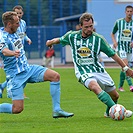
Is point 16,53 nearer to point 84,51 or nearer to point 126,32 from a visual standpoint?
point 84,51

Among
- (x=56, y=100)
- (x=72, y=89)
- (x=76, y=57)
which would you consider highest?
(x=76, y=57)

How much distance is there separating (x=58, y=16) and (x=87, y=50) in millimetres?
32547

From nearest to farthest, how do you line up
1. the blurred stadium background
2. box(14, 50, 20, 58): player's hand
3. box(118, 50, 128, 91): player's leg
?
box(14, 50, 20, 58): player's hand, box(118, 50, 128, 91): player's leg, the blurred stadium background

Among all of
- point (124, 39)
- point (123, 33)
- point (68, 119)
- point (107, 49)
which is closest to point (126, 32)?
point (123, 33)

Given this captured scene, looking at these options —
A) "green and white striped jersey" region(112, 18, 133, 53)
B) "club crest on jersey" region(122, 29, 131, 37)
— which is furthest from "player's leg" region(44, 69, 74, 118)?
"club crest on jersey" region(122, 29, 131, 37)

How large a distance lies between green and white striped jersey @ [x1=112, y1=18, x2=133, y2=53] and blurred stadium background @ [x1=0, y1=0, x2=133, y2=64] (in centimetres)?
1895

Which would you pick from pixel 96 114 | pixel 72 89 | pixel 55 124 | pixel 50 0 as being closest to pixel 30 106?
pixel 96 114

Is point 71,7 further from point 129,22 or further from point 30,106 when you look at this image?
point 30,106

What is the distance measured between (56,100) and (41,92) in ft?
20.0

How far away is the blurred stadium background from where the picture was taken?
119ft

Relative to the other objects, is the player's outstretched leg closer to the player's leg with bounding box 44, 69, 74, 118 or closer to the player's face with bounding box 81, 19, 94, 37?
the player's leg with bounding box 44, 69, 74, 118

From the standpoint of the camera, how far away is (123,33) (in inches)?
626

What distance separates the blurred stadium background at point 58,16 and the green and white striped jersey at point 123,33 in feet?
62.2

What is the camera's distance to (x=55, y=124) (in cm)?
920
